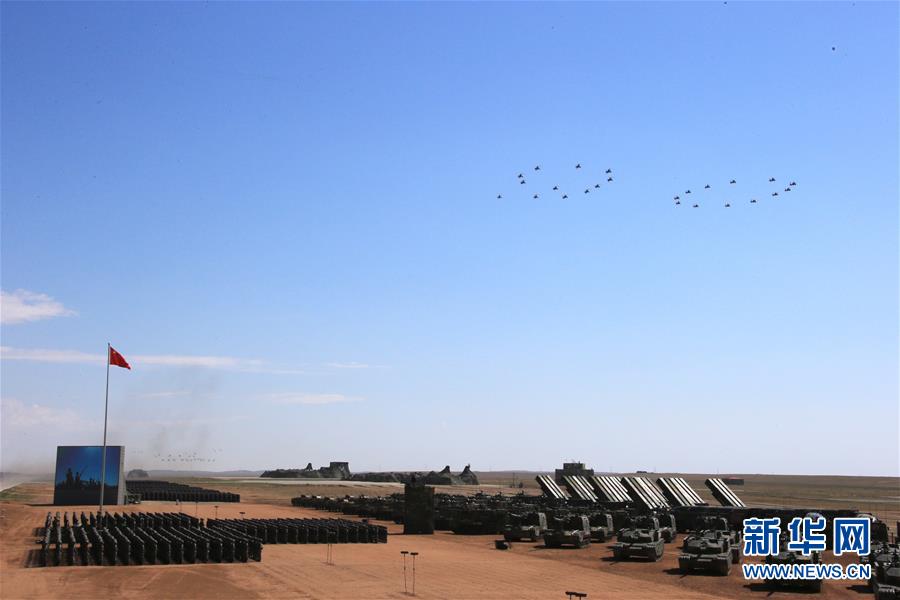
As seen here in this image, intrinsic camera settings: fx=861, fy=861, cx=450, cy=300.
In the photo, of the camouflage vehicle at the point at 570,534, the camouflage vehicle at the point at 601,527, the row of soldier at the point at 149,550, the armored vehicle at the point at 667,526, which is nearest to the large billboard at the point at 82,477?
the row of soldier at the point at 149,550

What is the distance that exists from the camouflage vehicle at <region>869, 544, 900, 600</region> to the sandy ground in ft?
3.23

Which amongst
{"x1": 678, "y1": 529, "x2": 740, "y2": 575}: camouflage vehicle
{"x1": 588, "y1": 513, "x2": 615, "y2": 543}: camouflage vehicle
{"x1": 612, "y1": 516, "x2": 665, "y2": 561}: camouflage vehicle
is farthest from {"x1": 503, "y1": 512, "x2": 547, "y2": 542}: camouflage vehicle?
{"x1": 678, "y1": 529, "x2": 740, "y2": 575}: camouflage vehicle

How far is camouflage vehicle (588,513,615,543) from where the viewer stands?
48.7m

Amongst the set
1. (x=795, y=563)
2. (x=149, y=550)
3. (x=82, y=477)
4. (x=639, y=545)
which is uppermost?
(x=795, y=563)

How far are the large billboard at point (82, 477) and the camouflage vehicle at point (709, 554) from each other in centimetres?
5481

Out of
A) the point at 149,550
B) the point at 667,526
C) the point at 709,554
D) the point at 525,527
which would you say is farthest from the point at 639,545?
the point at 149,550

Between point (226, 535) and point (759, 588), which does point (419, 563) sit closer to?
point (226, 535)

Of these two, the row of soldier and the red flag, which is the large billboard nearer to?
the red flag

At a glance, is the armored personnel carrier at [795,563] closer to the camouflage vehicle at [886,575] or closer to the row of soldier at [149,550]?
the camouflage vehicle at [886,575]

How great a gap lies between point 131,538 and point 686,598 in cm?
2436

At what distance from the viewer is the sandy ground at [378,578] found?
29.0 metres

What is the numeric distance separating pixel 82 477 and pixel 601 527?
163ft

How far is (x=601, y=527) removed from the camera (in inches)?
Answer: 1983

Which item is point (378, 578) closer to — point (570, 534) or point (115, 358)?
point (570, 534)
